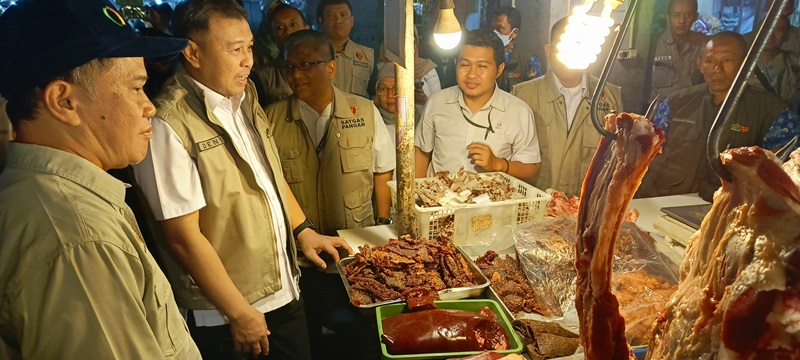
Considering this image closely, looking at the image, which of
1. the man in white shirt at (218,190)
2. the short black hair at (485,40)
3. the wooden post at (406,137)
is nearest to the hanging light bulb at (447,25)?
the wooden post at (406,137)

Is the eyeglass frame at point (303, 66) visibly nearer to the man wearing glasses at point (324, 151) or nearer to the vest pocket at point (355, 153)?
the man wearing glasses at point (324, 151)

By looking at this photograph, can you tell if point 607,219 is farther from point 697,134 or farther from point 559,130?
point 697,134

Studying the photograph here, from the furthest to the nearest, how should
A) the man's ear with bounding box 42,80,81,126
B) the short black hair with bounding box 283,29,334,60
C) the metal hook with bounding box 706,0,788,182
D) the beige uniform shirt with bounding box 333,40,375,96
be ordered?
the beige uniform shirt with bounding box 333,40,375,96 → the short black hair with bounding box 283,29,334,60 → the man's ear with bounding box 42,80,81,126 → the metal hook with bounding box 706,0,788,182

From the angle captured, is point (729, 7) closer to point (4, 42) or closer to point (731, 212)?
point (731, 212)

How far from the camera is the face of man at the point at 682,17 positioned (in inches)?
180

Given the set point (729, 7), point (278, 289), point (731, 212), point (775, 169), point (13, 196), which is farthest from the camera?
point (729, 7)

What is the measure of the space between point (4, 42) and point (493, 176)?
3.11 meters

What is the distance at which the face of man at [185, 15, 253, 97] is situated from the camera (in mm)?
2350

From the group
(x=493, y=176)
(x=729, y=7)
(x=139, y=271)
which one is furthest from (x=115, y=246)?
(x=729, y=7)

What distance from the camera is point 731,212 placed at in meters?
0.90

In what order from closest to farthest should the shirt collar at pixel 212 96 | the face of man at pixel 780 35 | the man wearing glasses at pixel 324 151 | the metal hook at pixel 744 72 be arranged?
1. the metal hook at pixel 744 72
2. the shirt collar at pixel 212 96
3. the man wearing glasses at pixel 324 151
4. the face of man at pixel 780 35

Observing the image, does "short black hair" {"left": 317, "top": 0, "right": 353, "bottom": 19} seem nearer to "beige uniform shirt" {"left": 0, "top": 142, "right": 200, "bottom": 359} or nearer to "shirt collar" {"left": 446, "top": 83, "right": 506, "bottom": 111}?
"shirt collar" {"left": 446, "top": 83, "right": 506, "bottom": 111}

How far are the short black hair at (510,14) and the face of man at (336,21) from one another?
143cm

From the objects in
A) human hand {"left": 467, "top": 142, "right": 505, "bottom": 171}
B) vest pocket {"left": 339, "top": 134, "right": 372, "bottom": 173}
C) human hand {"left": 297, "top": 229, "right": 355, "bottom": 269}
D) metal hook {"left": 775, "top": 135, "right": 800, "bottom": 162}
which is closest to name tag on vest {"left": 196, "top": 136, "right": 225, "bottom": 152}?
human hand {"left": 297, "top": 229, "right": 355, "bottom": 269}
